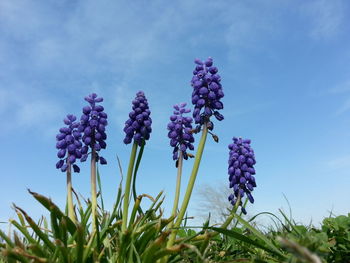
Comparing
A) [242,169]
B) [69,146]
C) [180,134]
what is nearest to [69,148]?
[69,146]

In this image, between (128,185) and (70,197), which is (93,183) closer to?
(70,197)

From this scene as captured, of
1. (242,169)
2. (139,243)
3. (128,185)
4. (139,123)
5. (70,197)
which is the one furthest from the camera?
(242,169)

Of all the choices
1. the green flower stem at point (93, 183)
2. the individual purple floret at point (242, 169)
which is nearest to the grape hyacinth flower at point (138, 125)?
the green flower stem at point (93, 183)

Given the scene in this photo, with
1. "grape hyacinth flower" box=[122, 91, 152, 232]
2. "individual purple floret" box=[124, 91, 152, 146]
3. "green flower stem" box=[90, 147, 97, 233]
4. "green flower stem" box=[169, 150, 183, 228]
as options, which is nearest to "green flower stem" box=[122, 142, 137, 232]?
"grape hyacinth flower" box=[122, 91, 152, 232]

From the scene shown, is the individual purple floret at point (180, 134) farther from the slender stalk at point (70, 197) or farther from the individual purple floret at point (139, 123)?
the slender stalk at point (70, 197)

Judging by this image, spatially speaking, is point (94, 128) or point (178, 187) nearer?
point (178, 187)

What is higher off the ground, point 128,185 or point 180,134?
point 180,134

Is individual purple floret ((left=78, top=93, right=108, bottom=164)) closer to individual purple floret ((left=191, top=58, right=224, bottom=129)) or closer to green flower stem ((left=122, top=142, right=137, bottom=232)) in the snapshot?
green flower stem ((left=122, top=142, right=137, bottom=232))
